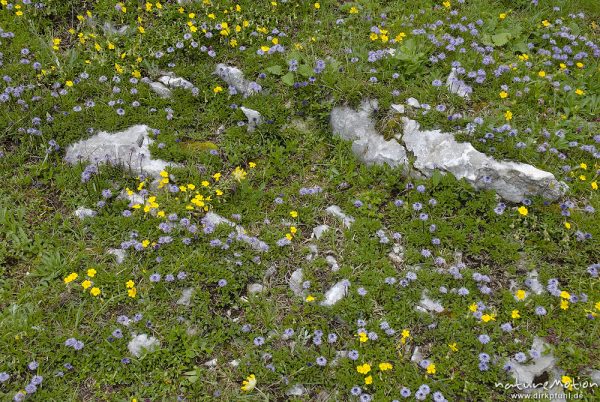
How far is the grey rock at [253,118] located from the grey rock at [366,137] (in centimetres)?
100

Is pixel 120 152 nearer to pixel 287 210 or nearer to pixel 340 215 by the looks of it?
pixel 287 210

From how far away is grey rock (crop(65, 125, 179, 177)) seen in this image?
649 centimetres

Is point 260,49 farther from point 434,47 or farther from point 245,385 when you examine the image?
point 245,385

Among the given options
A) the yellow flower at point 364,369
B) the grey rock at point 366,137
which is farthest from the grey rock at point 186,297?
the grey rock at point 366,137

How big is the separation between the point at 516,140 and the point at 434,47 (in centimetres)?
202

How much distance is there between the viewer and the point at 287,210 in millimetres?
6270

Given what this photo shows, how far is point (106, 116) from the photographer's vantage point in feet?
22.5

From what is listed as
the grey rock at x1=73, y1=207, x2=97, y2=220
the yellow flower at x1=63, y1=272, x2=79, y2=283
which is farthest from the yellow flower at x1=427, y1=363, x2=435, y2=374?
the grey rock at x1=73, y1=207, x2=97, y2=220

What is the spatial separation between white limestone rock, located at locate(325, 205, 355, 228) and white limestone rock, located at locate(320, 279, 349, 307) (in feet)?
2.83

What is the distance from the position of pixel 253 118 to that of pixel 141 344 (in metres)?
3.30

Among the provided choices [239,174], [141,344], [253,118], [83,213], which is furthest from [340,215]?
[83,213]

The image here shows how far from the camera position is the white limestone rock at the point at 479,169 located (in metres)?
6.06

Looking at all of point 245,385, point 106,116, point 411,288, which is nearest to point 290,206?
point 411,288

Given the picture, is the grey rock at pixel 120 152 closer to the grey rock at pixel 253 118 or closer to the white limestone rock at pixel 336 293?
the grey rock at pixel 253 118
